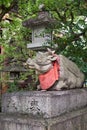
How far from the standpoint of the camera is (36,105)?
15.3 ft

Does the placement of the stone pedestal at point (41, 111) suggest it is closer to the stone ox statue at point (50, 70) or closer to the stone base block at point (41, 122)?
the stone base block at point (41, 122)

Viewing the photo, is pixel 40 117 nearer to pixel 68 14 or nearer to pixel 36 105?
pixel 36 105

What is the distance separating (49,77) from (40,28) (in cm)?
165

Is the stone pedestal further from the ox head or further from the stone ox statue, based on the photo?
the ox head

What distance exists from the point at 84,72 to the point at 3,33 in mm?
6298

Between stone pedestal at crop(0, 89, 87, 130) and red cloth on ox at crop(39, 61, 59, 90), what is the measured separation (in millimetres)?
275

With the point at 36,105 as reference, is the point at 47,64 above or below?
above

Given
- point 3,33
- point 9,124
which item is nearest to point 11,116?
point 9,124

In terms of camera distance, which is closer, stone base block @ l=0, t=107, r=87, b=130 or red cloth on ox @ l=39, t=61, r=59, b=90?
stone base block @ l=0, t=107, r=87, b=130

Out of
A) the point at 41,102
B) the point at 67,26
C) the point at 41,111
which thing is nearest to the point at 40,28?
the point at 67,26

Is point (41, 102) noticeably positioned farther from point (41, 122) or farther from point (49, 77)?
point (49, 77)

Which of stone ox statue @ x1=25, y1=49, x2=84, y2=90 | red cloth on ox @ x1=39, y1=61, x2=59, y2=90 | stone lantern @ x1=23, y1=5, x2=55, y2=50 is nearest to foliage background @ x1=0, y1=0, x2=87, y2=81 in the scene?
stone lantern @ x1=23, y1=5, x2=55, y2=50

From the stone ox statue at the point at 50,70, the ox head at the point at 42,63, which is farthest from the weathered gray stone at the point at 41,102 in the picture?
the ox head at the point at 42,63

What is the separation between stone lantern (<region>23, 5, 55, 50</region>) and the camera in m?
5.82
